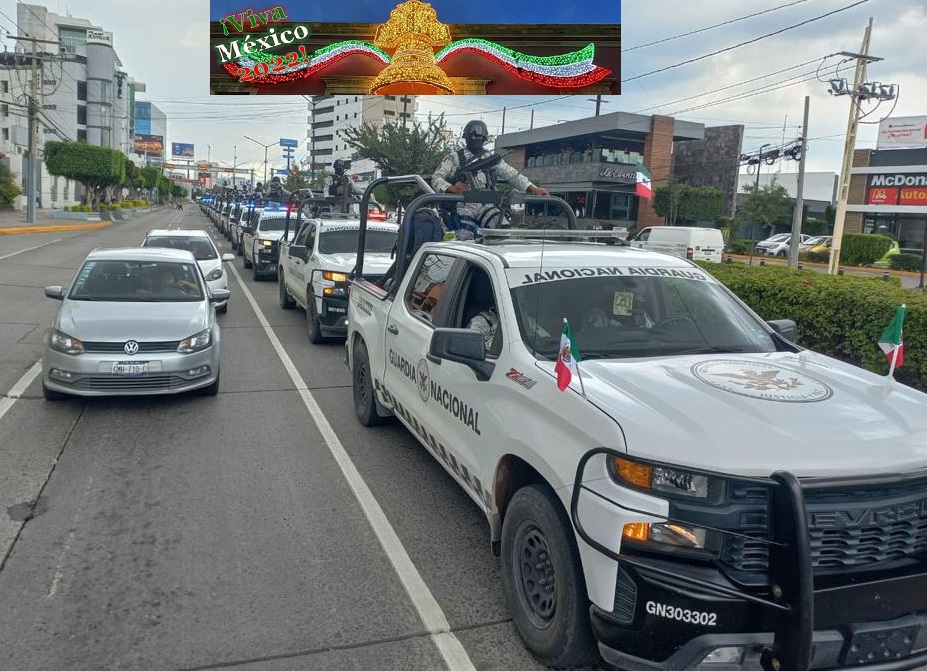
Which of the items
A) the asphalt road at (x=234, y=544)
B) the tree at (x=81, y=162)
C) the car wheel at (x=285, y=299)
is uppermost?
the tree at (x=81, y=162)

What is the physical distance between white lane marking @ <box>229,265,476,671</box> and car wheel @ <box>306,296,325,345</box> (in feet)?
11.7

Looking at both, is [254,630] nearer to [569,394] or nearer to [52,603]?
[52,603]

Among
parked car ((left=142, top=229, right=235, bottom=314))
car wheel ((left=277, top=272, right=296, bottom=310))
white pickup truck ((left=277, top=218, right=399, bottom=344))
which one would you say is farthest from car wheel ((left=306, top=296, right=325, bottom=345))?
car wheel ((left=277, top=272, right=296, bottom=310))

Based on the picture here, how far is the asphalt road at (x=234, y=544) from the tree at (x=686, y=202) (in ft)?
146

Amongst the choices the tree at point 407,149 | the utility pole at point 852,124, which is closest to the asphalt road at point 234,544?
the tree at point 407,149

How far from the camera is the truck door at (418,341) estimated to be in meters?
5.22

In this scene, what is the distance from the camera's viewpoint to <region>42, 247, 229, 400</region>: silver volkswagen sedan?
24.0 feet

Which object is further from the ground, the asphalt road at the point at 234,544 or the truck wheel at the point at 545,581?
the truck wheel at the point at 545,581

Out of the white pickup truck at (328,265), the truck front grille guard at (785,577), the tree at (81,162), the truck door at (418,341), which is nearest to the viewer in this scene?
the truck front grille guard at (785,577)

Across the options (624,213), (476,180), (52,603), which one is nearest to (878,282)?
(476,180)

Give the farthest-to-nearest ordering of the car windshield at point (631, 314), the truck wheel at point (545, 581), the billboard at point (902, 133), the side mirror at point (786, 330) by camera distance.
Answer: the billboard at point (902, 133) < the side mirror at point (786, 330) < the car windshield at point (631, 314) < the truck wheel at point (545, 581)

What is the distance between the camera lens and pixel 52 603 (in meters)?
3.99

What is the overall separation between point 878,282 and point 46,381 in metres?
9.74

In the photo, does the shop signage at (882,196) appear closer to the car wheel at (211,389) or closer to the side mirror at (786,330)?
the car wheel at (211,389)
